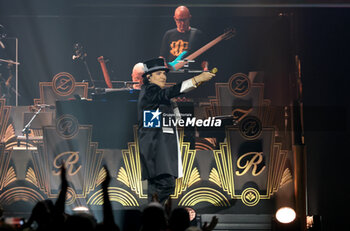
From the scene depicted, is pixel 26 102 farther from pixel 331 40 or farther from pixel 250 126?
pixel 331 40

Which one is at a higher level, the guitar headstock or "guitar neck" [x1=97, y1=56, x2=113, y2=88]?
the guitar headstock

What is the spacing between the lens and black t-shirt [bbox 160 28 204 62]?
22.6 ft

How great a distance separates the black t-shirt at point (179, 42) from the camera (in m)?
6.89

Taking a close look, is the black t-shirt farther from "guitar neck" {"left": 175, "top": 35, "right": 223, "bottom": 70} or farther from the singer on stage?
the singer on stage

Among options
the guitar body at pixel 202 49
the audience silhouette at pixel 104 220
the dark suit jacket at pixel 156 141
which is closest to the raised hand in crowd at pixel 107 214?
the audience silhouette at pixel 104 220

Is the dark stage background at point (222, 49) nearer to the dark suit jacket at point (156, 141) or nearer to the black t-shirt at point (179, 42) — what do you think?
the black t-shirt at point (179, 42)

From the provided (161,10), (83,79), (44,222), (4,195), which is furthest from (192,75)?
(44,222)

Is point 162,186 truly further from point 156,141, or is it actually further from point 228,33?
point 228,33

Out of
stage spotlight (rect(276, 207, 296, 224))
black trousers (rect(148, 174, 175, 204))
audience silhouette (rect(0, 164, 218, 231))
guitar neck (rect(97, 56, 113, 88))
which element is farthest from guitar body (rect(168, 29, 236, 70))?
audience silhouette (rect(0, 164, 218, 231))

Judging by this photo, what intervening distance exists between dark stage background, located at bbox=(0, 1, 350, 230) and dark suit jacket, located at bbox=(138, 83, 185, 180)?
0.33m

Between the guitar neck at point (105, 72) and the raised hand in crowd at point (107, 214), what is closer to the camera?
the raised hand in crowd at point (107, 214)

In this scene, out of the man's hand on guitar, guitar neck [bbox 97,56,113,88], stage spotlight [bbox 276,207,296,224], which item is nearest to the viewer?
stage spotlight [bbox 276,207,296,224]

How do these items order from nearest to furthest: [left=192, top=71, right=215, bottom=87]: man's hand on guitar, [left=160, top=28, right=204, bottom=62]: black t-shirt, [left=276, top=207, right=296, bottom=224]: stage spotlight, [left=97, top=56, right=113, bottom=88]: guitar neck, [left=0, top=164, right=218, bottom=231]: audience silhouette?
1. [left=0, top=164, right=218, bottom=231]: audience silhouette
2. [left=276, top=207, right=296, bottom=224]: stage spotlight
3. [left=192, top=71, right=215, bottom=87]: man's hand on guitar
4. [left=97, top=56, right=113, bottom=88]: guitar neck
5. [left=160, top=28, right=204, bottom=62]: black t-shirt

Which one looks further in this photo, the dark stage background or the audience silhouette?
the dark stage background
